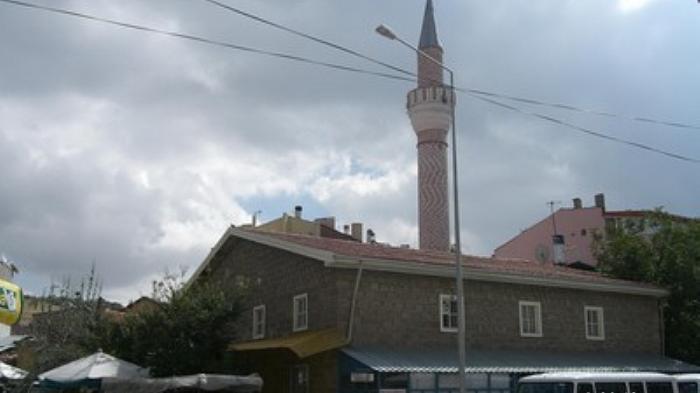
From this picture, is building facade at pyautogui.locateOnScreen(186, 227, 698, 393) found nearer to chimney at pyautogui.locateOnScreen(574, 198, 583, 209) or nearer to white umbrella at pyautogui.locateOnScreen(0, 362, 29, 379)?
white umbrella at pyautogui.locateOnScreen(0, 362, 29, 379)

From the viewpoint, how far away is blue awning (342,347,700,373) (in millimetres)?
21250

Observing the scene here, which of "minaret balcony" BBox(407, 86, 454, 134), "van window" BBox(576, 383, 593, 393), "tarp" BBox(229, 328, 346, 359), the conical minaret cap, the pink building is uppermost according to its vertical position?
the conical minaret cap

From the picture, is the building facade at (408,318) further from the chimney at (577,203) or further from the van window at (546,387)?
the chimney at (577,203)

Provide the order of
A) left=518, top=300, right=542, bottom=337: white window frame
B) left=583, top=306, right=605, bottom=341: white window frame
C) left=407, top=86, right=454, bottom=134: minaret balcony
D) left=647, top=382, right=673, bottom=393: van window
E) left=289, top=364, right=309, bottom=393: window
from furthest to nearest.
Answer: left=407, top=86, right=454, bottom=134: minaret balcony → left=583, top=306, right=605, bottom=341: white window frame → left=518, top=300, right=542, bottom=337: white window frame → left=289, top=364, right=309, bottom=393: window → left=647, top=382, right=673, bottom=393: van window

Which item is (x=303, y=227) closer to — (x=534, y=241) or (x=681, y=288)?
(x=534, y=241)

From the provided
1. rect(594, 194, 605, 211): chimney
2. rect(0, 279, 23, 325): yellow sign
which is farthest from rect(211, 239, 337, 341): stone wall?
rect(594, 194, 605, 211): chimney

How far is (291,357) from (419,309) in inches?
151

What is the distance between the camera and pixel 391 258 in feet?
76.3

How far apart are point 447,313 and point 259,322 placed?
6141mm

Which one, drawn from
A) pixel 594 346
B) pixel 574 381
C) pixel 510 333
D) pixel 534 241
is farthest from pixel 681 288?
pixel 534 241

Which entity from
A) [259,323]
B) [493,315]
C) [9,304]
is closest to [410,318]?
[493,315]

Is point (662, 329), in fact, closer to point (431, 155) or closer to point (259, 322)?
point (259, 322)

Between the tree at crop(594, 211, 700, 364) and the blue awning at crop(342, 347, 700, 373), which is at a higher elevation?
the tree at crop(594, 211, 700, 364)

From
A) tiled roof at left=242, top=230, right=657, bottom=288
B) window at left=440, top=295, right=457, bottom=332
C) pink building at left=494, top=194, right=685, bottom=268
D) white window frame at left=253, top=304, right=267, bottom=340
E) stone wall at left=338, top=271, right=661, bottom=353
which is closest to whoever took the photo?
stone wall at left=338, top=271, right=661, bottom=353
